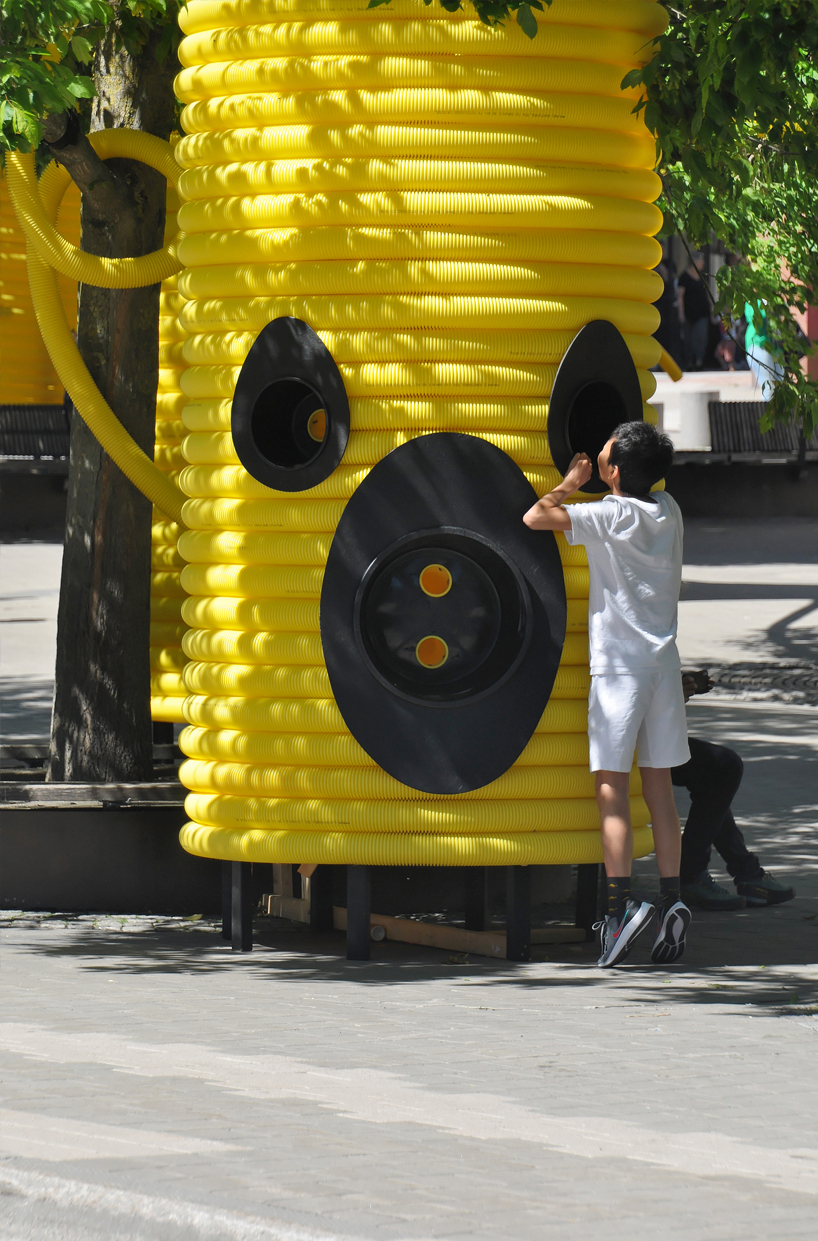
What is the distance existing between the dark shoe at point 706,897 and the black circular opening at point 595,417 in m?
1.91

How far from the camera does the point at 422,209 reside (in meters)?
6.90

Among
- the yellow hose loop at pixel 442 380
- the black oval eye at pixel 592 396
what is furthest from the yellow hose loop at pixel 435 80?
the yellow hose loop at pixel 442 380

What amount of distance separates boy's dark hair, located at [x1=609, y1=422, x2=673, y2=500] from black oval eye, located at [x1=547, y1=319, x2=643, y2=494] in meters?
0.21

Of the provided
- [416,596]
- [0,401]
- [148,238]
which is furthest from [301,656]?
[0,401]

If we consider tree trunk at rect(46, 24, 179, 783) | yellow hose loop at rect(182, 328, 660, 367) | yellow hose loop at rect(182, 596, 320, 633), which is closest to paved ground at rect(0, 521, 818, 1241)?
tree trunk at rect(46, 24, 179, 783)

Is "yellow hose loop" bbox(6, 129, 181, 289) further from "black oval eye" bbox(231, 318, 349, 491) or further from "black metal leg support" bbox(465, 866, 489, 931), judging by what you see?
"black metal leg support" bbox(465, 866, 489, 931)

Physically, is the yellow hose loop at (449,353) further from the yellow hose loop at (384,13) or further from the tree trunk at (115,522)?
the tree trunk at (115,522)

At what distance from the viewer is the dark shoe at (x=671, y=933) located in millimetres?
7006

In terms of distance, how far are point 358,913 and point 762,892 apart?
194cm

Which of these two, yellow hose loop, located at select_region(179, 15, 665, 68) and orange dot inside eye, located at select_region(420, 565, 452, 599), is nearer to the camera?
yellow hose loop, located at select_region(179, 15, 665, 68)

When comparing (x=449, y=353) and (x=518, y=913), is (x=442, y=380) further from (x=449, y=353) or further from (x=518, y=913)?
(x=518, y=913)

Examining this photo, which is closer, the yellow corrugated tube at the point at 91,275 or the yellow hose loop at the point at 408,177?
the yellow hose loop at the point at 408,177

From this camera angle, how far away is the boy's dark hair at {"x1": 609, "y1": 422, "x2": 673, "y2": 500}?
689 centimetres

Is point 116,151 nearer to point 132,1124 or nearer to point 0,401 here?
point 132,1124
